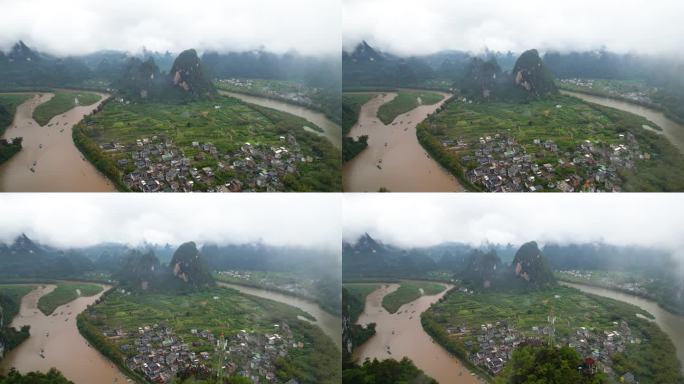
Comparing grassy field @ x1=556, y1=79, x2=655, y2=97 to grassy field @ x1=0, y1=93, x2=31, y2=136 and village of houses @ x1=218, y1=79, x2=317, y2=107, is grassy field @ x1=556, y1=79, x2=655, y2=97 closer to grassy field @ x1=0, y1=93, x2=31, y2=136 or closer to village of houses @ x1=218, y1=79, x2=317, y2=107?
village of houses @ x1=218, y1=79, x2=317, y2=107

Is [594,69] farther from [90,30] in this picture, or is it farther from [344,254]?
[90,30]

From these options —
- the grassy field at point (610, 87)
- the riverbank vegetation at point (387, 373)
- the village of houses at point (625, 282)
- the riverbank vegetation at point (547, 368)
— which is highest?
the grassy field at point (610, 87)

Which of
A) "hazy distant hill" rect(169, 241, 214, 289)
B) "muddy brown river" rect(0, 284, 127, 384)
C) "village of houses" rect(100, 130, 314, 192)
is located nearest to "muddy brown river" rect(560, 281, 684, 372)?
"village of houses" rect(100, 130, 314, 192)

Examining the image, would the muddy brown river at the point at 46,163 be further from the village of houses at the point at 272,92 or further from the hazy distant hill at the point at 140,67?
the village of houses at the point at 272,92

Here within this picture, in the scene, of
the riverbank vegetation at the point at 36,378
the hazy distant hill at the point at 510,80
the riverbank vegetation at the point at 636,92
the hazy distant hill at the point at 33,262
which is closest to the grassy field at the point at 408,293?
the hazy distant hill at the point at 510,80

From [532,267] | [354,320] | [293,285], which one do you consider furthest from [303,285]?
[532,267]

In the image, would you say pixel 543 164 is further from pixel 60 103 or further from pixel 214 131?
pixel 60 103

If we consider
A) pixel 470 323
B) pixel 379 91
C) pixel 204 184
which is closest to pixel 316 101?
pixel 379 91
